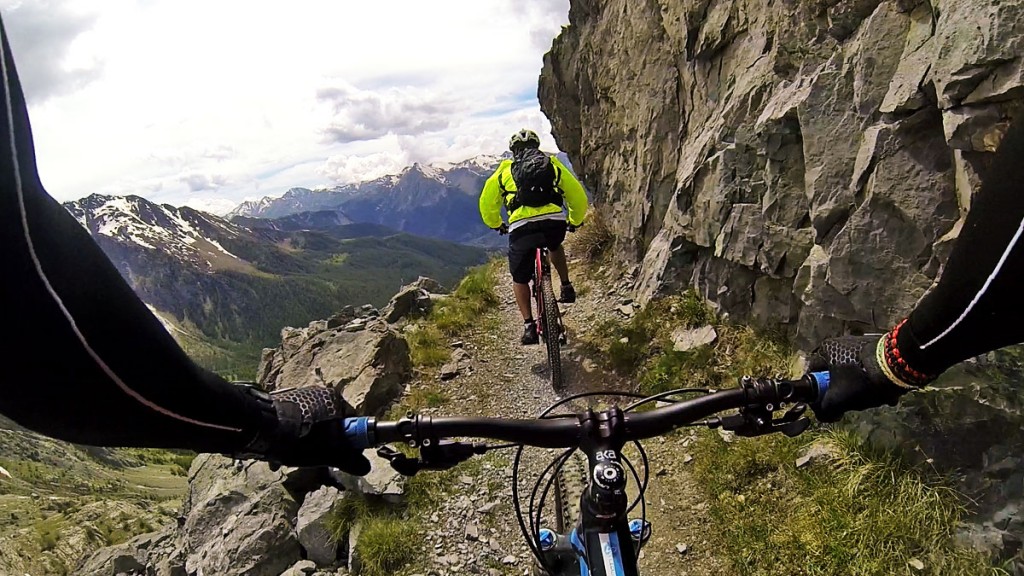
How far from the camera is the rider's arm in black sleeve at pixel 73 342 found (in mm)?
1302

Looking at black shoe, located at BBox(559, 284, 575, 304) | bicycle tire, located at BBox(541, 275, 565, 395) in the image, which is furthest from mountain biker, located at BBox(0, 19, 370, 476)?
black shoe, located at BBox(559, 284, 575, 304)

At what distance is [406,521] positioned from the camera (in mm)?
6336

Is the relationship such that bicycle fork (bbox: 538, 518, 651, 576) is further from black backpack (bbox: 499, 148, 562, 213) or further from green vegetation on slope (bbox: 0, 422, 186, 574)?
black backpack (bbox: 499, 148, 562, 213)

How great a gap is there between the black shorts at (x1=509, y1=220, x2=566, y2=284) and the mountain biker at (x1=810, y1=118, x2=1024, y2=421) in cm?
647

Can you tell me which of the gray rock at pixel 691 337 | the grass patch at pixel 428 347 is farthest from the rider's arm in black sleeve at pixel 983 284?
the grass patch at pixel 428 347

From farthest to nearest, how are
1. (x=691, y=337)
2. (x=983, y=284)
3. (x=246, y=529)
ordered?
(x=691, y=337)
(x=246, y=529)
(x=983, y=284)

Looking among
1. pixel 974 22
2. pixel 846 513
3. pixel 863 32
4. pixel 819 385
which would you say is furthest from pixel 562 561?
pixel 863 32

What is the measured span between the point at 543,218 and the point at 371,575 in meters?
5.48

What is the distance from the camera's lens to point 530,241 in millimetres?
8766

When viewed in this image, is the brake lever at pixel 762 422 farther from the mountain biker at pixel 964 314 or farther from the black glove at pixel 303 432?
the black glove at pixel 303 432

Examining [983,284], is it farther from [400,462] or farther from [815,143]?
[815,143]

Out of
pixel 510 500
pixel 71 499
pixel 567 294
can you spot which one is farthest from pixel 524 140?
pixel 71 499

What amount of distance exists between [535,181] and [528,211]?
1.61 feet

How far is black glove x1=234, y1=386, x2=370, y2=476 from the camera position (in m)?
2.24
